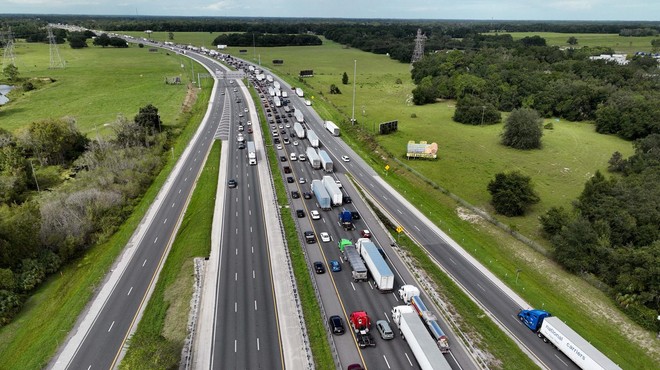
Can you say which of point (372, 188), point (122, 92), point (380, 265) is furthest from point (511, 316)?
point (122, 92)

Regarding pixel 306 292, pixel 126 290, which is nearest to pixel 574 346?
pixel 306 292

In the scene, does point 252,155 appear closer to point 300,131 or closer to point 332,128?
point 300,131

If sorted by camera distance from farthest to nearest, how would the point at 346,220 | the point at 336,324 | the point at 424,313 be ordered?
the point at 346,220 → the point at 424,313 → the point at 336,324

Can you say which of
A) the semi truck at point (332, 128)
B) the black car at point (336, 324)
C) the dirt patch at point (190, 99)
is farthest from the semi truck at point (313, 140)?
the black car at point (336, 324)

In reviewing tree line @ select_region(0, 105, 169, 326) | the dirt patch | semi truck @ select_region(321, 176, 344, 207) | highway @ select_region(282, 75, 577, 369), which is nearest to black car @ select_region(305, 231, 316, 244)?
semi truck @ select_region(321, 176, 344, 207)

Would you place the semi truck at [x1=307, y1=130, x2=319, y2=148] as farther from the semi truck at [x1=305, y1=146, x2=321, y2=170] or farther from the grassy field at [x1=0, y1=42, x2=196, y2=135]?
the grassy field at [x1=0, y1=42, x2=196, y2=135]

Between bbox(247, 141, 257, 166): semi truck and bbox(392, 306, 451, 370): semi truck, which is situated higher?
bbox(247, 141, 257, 166): semi truck

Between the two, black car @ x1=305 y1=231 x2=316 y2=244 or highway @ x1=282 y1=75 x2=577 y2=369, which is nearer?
highway @ x1=282 y1=75 x2=577 y2=369
